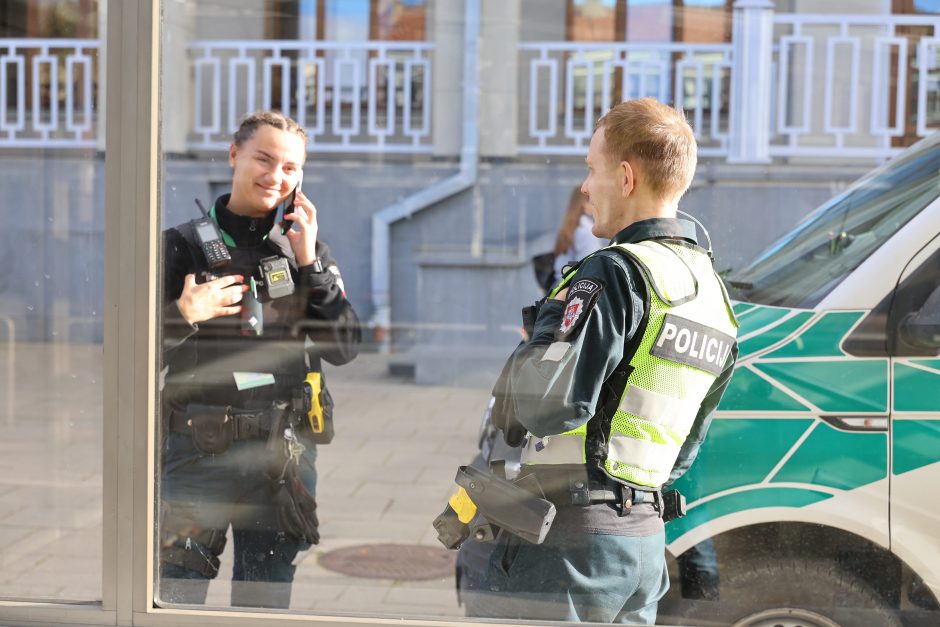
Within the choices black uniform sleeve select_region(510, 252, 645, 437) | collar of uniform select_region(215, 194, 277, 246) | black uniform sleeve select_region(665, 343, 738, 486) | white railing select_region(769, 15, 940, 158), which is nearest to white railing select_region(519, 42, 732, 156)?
white railing select_region(769, 15, 940, 158)

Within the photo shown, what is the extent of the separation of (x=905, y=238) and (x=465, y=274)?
6.98 feet

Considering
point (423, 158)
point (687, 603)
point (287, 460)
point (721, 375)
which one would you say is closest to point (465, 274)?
point (423, 158)

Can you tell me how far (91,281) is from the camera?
284cm

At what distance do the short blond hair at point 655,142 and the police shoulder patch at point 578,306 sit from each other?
11.5 inches

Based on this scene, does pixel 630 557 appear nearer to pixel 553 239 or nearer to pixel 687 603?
pixel 687 603

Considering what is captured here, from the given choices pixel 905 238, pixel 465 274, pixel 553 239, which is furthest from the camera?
pixel 465 274

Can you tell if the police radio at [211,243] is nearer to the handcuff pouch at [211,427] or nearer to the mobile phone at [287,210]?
the mobile phone at [287,210]

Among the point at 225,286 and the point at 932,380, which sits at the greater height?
the point at 225,286

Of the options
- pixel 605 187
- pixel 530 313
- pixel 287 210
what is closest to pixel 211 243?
pixel 287 210

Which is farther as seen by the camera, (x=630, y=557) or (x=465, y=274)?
(x=465, y=274)

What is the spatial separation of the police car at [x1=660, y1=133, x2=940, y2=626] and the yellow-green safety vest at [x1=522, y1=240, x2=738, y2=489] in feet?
2.11

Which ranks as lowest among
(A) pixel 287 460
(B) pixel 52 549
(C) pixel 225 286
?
(B) pixel 52 549

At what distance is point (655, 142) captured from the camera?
214 centimetres

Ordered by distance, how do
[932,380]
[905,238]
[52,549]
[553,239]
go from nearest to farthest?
[932,380] < [905,238] < [52,549] < [553,239]
